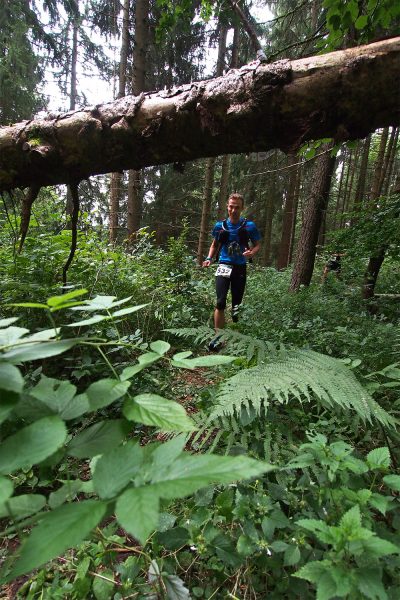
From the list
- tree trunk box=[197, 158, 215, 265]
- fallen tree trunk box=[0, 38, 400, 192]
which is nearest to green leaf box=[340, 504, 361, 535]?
fallen tree trunk box=[0, 38, 400, 192]

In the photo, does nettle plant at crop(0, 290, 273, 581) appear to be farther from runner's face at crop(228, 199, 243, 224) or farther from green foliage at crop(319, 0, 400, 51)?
runner's face at crop(228, 199, 243, 224)

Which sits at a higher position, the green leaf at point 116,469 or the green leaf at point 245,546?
the green leaf at point 116,469

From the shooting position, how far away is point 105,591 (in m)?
1.27

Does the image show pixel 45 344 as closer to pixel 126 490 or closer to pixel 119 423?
pixel 119 423

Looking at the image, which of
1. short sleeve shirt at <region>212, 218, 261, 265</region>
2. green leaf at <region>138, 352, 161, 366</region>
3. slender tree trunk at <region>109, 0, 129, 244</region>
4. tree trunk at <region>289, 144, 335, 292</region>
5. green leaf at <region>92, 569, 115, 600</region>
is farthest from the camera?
slender tree trunk at <region>109, 0, 129, 244</region>

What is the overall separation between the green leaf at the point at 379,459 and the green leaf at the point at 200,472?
0.96m

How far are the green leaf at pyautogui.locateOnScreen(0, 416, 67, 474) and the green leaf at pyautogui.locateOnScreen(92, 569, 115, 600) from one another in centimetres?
115

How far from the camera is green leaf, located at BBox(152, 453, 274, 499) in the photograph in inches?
18.0

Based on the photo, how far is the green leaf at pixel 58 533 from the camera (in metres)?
0.40

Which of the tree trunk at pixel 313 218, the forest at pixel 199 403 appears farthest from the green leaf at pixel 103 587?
the tree trunk at pixel 313 218

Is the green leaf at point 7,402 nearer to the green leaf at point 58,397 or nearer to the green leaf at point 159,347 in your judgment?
the green leaf at point 58,397

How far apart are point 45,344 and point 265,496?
3.73 feet

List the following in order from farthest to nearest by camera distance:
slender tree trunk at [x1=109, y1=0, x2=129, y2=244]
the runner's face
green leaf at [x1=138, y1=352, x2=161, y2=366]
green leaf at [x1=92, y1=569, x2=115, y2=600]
Result: slender tree trunk at [x1=109, y1=0, x2=129, y2=244]
the runner's face
green leaf at [x1=92, y1=569, x2=115, y2=600]
green leaf at [x1=138, y1=352, x2=161, y2=366]

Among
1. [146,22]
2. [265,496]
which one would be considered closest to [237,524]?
[265,496]
